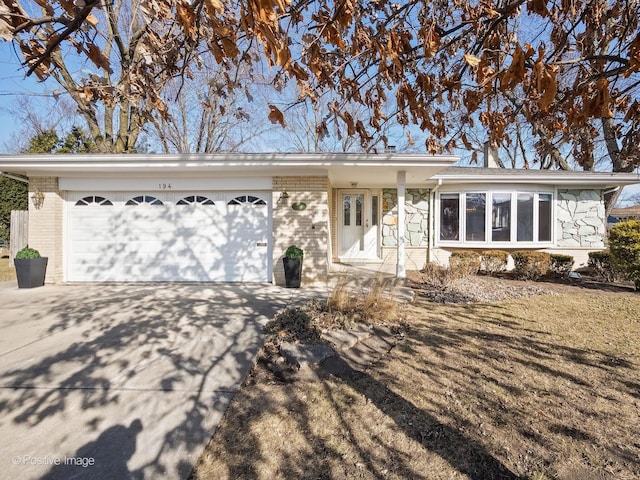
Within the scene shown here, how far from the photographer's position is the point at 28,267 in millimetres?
7141

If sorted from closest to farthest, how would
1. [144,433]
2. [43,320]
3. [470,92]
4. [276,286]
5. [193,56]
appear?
1. [144,433]
2. [470,92]
3. [193,56]
4. [43,320]
5. [276,286]

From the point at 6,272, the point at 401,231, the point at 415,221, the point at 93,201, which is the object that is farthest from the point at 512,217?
the point at 6,272

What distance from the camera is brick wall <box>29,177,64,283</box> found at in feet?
25.3

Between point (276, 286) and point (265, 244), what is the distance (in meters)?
1.06

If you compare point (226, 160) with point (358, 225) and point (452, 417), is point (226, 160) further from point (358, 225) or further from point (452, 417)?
point (452, 417)

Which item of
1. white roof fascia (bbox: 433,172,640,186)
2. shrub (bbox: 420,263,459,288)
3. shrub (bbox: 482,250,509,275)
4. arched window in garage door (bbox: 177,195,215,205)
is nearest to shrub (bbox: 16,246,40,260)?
arched window in garage door (bbox: 177,195,215,205)

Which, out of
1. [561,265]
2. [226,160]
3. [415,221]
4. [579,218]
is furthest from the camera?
[415,221]

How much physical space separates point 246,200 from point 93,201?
3715 mm

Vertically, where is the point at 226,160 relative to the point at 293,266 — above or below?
above

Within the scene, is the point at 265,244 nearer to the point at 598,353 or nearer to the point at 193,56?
the point at 193,56

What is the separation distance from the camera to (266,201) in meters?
7.95

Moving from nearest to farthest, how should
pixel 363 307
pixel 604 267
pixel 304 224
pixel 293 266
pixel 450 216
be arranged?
pixel 363 307 < pixel 293 266 < pixel 304 224 < pixel 604 267 < pixel 450 216

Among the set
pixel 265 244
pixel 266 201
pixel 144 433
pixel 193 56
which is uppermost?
pixel 193 56

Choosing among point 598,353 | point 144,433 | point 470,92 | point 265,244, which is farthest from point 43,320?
point 598,353
